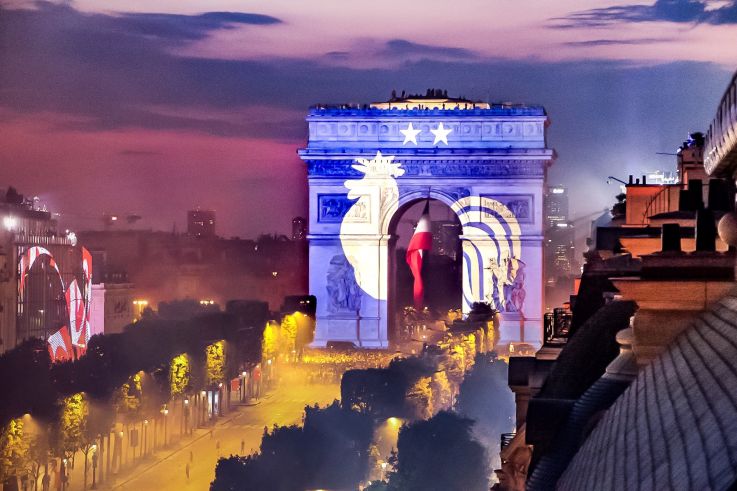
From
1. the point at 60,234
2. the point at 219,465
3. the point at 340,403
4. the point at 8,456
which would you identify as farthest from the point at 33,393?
the point at 60,234

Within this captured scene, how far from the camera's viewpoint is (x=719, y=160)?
25.6 ft

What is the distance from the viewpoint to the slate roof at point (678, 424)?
4691mm

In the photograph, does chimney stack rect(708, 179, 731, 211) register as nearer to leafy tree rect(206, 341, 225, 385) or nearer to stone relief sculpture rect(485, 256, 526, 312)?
leafy tree rect(206, 341, 225, 385)

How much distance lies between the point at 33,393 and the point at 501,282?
33.2 meters

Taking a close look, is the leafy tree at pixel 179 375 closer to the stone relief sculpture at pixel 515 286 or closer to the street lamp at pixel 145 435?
the street lamp at pixel 145 435

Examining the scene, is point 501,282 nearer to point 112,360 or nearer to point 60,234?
point 60,234

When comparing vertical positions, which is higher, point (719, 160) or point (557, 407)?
point (719, 160)

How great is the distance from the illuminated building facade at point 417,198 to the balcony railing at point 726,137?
186 feet

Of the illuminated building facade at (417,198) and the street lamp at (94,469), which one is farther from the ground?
the illuminated building facade at (417,198)

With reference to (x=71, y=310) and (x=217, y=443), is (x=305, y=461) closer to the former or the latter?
(x=217, y=443)

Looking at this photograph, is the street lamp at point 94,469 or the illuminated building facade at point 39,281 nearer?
the street lamp at point 94,469

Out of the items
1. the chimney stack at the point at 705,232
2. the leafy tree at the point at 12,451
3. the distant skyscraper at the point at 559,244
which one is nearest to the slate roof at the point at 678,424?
the chimney stack at the point at 705,232

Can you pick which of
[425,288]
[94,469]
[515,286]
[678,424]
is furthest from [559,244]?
[678,424]

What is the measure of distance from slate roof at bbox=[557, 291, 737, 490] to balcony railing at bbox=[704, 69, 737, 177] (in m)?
0.57
